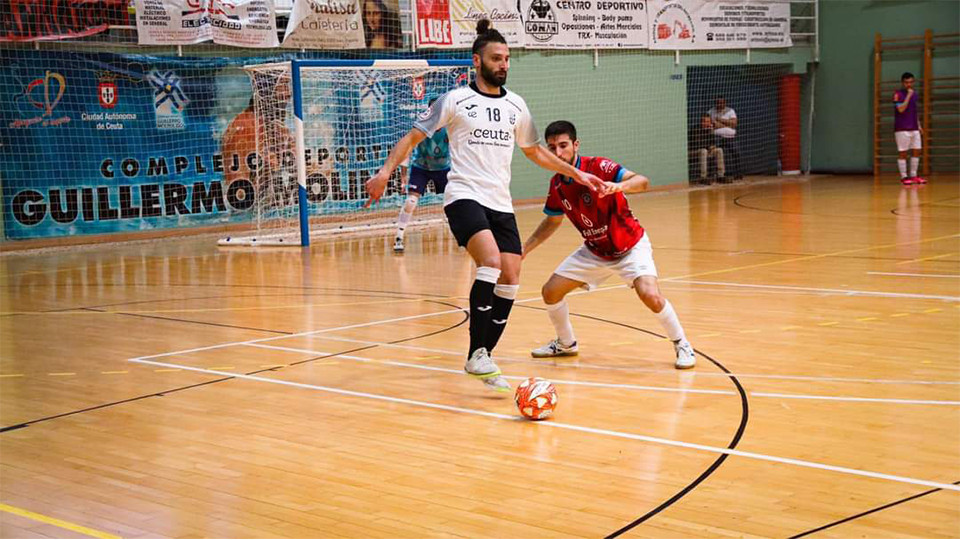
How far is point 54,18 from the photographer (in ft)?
44.8

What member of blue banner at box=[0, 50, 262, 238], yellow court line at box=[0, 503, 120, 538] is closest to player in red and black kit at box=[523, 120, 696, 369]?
yellow court line at box=[0, 503, 120, 538]

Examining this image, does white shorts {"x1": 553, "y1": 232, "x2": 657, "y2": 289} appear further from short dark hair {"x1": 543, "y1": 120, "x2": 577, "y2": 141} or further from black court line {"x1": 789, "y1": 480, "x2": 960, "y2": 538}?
black court line {"x1": 789, "y1": 480, "x2": 960, "y2": 538}

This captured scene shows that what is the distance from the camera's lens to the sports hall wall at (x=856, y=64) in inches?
875

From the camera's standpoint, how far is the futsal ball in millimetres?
4996

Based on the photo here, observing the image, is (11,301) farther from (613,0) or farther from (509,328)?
(613,0)

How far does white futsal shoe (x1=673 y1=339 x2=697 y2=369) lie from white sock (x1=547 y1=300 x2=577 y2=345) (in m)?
0.69

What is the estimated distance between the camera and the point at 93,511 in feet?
12.9

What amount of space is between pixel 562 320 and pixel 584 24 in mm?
14246

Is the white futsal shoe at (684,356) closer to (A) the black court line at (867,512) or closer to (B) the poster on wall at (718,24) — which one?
(A) the black court line at (867,512)

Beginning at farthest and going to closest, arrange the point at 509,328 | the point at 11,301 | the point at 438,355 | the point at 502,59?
the point at 11,301, the point at 509,328, the point at 438,355, the point at 502,59

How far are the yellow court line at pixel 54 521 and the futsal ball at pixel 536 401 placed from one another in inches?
78.7

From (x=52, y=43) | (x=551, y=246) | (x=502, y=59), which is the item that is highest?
(x=52, y=43)

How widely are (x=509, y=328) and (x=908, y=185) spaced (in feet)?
47.6

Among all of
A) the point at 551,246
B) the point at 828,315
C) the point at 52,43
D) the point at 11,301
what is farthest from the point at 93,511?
the point at 52,43
